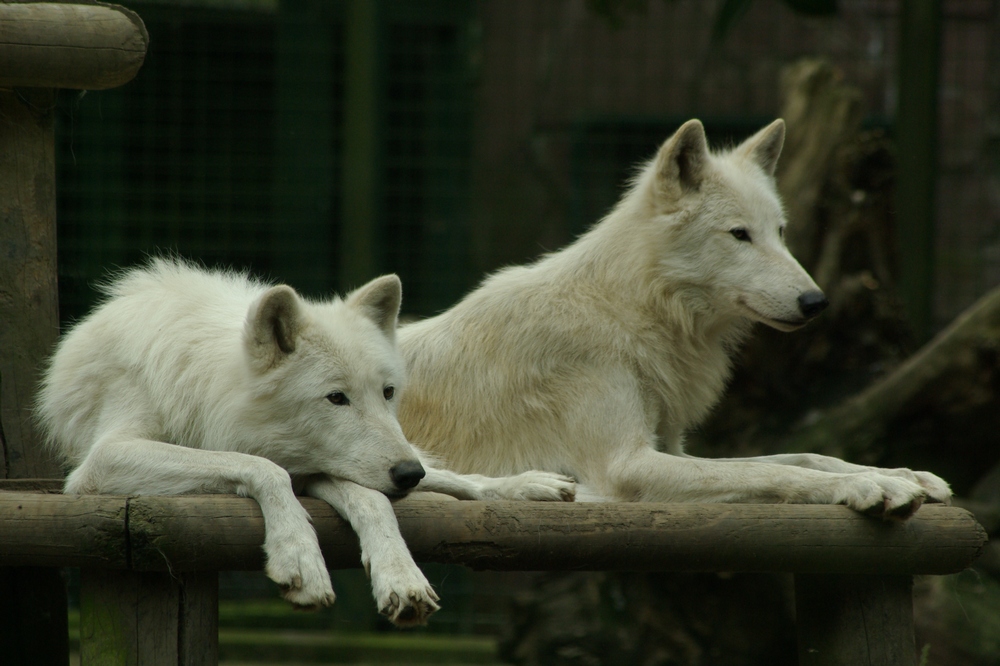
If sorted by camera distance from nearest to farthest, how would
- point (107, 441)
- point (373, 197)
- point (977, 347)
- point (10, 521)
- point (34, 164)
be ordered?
point (10, 521) → point (107, 441) → point (34, 164) → point (977, 347) → point (373, 197)

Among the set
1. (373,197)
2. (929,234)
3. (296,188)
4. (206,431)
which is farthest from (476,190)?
(206,431)

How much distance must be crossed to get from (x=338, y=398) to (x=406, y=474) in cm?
33

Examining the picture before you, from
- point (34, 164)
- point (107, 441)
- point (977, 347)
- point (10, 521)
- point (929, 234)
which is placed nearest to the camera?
point (10, 521)

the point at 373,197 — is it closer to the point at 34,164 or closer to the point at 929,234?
the point at 34,164

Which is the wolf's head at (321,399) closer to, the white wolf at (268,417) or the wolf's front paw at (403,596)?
the white wolf at (268,417)

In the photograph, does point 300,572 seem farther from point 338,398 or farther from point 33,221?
point 33,221

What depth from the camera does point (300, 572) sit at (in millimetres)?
2705

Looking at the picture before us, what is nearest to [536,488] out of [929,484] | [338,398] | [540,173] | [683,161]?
[338,398]

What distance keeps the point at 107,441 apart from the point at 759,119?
505 cm

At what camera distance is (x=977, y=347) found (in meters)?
5.11

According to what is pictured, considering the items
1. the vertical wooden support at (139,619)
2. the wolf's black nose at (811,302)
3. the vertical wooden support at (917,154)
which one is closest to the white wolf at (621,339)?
the wolf's black nose at (811,302)

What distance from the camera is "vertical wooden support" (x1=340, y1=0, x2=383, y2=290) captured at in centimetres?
657

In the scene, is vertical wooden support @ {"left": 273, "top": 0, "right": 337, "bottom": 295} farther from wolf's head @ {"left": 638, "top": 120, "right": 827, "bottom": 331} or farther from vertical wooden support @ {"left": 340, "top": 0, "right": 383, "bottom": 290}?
wolf's head @ {"left": 638, "top": 120, "right": 827, "bottom": 331}

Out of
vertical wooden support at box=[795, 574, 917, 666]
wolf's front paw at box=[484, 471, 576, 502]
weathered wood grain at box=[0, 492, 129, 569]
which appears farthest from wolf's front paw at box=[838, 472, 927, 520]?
weathered wood grain at box=[0, 492, 129, 569]
